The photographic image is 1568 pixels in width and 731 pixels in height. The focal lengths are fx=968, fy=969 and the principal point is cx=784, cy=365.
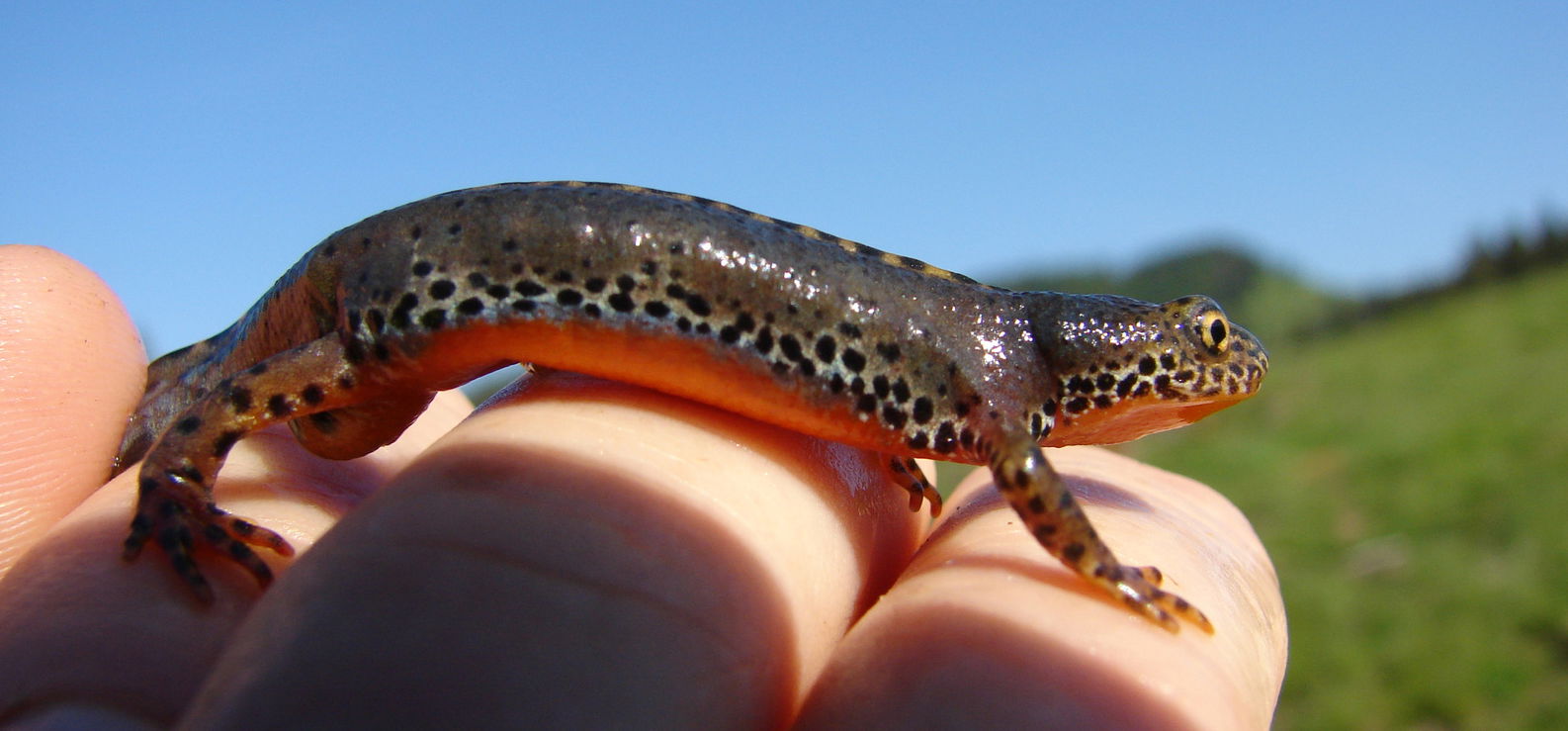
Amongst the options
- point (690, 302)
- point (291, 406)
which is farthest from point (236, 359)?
point (690, 302)

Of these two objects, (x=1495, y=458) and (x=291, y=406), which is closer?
(x=291, y=406)

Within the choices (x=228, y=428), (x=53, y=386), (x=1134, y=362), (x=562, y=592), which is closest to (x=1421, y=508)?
(x=1134, y=362)

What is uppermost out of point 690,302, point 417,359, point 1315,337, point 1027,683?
point 690,302

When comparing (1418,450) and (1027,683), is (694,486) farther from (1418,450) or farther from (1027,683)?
(1418,450)

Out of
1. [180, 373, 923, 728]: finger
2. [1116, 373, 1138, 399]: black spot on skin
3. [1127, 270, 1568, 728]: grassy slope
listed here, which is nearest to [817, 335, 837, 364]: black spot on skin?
[180, 373, 923, 728]: finger

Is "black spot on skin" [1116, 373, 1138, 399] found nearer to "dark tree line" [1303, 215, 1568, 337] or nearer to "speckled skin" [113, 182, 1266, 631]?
"speckled skin" [113, 182, 1266, 631]

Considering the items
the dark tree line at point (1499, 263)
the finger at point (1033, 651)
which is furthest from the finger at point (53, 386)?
the dark tree line at point (1499, 263)

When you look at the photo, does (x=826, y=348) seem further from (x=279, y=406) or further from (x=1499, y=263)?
(x=1499, y=263)
